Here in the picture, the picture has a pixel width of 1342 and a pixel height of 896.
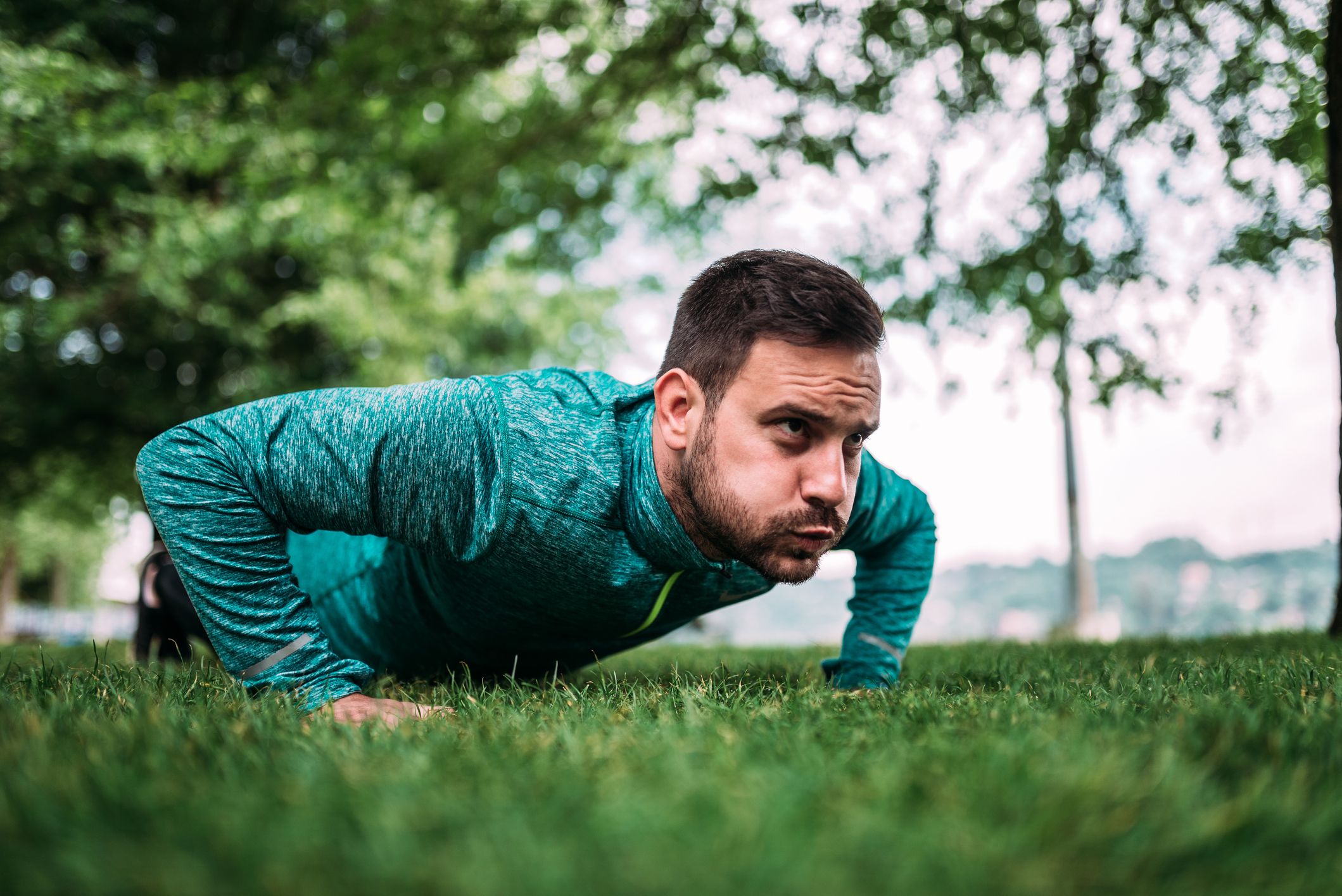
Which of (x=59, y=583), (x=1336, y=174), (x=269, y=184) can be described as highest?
(x=269, y=184)

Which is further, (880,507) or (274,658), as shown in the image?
(880,507)

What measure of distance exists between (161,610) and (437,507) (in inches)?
115

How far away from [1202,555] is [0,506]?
62561mm

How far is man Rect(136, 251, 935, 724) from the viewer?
247cm

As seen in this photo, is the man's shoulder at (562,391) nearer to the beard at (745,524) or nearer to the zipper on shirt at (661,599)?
the beard at (745,524)

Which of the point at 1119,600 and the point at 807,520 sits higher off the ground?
the point at 807,520

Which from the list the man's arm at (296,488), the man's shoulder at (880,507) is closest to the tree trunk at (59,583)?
the man's arm at (296,488)

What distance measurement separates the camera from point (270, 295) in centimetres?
1357

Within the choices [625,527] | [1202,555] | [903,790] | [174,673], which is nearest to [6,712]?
[174,673]

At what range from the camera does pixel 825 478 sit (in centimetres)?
245

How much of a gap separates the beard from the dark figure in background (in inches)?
118

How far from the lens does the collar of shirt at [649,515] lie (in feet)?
8.78

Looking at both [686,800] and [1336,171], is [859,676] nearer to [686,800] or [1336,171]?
[686,800]

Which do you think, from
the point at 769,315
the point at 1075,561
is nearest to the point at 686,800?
the point at 769,315
